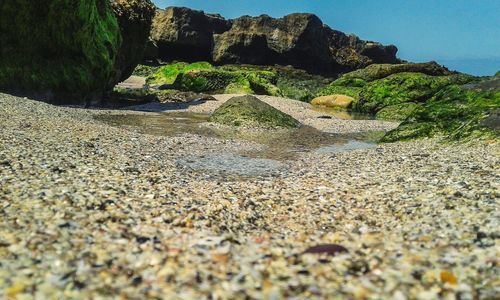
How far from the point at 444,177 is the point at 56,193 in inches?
279

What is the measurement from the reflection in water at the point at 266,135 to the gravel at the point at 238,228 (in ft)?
15.6

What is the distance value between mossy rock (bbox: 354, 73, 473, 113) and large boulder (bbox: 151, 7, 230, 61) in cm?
4041

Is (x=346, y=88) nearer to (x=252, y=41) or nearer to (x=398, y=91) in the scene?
(x=398, y=91)

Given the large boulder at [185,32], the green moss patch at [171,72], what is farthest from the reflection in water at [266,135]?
the large boulder at [185,32]

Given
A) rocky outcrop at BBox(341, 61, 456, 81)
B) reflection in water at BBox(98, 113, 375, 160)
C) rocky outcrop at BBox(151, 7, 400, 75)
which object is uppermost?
rocky outcrop at BBox(151, 7, 400, 75)

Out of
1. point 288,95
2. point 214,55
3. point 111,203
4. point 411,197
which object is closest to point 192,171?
point 111,203

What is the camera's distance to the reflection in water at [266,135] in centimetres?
1540

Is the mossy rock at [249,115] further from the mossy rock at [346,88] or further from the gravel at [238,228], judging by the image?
the mossy rock at [346,88]

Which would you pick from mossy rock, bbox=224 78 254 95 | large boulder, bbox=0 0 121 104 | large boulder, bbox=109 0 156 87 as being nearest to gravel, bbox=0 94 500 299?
large boulder, bbox=0 0 121 104

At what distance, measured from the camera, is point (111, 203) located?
19.5 feet

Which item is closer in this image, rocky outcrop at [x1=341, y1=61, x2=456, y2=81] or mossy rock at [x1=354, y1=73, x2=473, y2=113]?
mossy rock at [x1=354, y1=73, x2=473, y2=113]

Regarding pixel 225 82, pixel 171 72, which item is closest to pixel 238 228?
pixel 225 82

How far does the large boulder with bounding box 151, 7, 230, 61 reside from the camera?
70.8 metres

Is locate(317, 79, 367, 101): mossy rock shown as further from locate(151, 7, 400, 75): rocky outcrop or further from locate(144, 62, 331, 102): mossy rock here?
locate(151, 7, 400, 75): rocky outcrop
